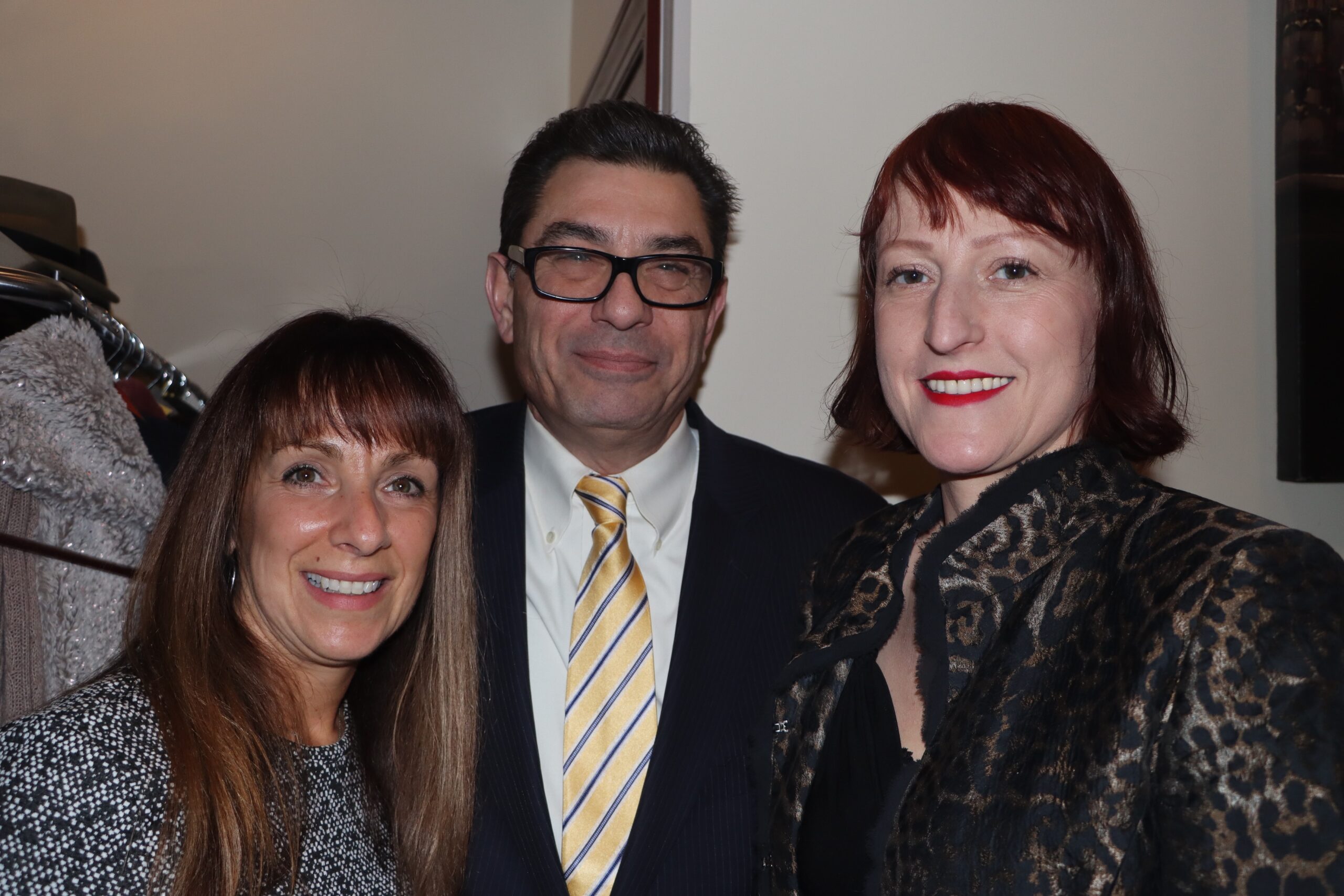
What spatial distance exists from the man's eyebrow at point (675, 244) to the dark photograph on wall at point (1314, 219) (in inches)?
48.5

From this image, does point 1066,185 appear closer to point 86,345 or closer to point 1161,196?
point 1161,196

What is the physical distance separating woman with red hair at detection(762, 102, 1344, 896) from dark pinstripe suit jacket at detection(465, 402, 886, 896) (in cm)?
15

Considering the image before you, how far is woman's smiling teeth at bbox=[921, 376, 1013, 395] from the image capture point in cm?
133

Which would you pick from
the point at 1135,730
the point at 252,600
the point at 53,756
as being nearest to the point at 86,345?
the point at 252,600

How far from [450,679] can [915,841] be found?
75cm

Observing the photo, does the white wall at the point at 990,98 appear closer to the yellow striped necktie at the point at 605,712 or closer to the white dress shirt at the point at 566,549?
the white dress shirt at the point at 566,549

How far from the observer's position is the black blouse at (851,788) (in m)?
1.35

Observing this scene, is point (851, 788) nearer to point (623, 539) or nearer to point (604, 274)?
point (623, 539)

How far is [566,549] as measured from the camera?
1867mm

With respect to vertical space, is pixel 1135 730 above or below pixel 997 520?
below

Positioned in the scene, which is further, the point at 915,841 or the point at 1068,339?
the point at 1068,339

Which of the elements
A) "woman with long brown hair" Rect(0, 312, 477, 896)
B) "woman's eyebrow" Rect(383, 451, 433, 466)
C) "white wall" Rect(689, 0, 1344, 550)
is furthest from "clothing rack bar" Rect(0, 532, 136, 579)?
"white wall" Rect(689, 0, 1344, 550)

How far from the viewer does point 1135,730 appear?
1047 millimetres

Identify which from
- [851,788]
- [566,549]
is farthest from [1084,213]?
[566,549]
